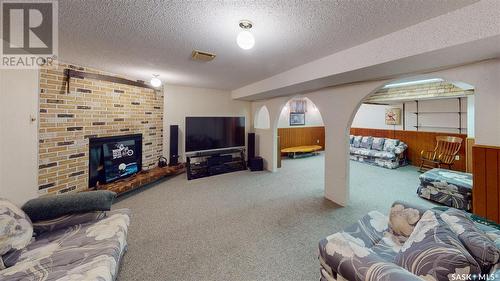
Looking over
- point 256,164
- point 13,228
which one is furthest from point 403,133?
point 13,228

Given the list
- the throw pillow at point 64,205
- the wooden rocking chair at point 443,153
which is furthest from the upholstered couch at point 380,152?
the throw pillow at point 64,205

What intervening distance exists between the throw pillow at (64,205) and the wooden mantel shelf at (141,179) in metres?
1.43

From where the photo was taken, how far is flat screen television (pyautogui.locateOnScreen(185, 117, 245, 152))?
468cm

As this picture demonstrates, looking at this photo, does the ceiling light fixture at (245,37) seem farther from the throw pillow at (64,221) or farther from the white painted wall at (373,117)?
the white painted wall at (373,117)

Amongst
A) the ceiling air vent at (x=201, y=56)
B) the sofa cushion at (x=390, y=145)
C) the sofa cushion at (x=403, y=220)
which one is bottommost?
the sofa cushion at (x=403, y=220)

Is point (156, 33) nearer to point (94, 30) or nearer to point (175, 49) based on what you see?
point (175, 49)

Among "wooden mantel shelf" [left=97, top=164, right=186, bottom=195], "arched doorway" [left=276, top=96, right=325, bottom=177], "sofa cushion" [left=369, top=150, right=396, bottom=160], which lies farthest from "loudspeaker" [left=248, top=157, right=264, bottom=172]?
Result: "sofa cushion" [left=369, top=150, right=396, bottom=160]

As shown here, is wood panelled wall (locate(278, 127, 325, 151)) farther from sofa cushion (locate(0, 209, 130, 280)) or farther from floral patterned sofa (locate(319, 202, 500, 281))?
sofa cushion (locate(0, 209, 130, 280))

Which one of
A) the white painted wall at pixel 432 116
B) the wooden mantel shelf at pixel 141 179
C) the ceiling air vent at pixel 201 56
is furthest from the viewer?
the white painted wall at pixel 432 116

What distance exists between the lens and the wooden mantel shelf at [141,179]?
127 inches

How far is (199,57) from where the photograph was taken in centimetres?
254

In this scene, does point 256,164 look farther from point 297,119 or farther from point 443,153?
point 443,153

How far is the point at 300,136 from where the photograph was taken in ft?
26.0

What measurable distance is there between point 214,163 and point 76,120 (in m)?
2.78
